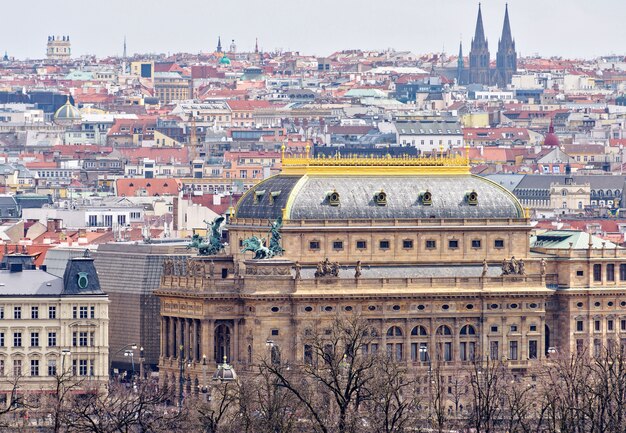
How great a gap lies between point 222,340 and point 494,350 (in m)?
10.4

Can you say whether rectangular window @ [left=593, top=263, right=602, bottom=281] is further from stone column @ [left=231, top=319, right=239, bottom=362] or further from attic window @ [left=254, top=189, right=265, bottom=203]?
stone column @ [left=231, top=319, right=239, bottom=362]

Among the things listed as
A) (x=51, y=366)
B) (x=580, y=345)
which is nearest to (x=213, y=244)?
(x=51, y=366)

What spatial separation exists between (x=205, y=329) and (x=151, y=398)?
1861cm

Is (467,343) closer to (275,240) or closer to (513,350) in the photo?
(513,350)

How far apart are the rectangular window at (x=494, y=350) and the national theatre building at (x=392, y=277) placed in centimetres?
4

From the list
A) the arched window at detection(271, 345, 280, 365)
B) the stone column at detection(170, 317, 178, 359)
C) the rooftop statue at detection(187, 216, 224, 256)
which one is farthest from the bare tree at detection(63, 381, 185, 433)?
the rooftop statue at detection(187, 216, 224, 256)

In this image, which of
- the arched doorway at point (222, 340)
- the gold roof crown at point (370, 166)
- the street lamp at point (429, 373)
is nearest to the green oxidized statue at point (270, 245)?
the arched doorway at point (222, 340)

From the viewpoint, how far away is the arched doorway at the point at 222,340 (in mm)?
144750

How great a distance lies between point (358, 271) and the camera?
479 ft

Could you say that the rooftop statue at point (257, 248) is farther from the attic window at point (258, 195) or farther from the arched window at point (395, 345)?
the arched window at point (395, 345)

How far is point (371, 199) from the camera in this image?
14812 centimetres

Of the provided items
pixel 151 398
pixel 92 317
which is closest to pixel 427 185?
pixel 92 317

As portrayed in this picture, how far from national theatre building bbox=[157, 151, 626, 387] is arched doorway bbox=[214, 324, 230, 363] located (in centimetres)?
5

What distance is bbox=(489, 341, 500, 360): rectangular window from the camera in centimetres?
14775
